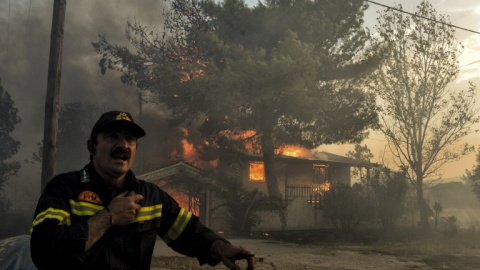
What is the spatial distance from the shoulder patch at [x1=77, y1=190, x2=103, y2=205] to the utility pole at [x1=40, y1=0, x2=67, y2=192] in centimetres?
830

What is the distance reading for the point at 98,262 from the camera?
7.13 ft

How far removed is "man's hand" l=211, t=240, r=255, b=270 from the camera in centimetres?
234

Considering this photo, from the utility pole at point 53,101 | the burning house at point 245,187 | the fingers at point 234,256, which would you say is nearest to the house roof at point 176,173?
the burning house at point 245,187

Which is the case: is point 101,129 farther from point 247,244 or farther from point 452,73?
point 452,73

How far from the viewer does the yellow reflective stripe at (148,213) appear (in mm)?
2375

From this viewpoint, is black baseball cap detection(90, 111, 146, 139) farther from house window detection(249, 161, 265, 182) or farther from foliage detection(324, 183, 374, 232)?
house window detection(249, 161, 265, 182)

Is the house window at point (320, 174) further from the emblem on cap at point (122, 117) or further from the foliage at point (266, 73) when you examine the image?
the emblem on cap at point (122, 117)


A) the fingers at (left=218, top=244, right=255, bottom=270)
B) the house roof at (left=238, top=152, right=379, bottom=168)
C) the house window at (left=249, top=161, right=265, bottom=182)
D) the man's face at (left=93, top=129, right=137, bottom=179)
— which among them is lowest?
the fingers at (left=218, top=244, right=255, bottom=270)

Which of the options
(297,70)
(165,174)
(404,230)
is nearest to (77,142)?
(165,174)

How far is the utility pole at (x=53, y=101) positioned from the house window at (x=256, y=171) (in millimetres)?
21753

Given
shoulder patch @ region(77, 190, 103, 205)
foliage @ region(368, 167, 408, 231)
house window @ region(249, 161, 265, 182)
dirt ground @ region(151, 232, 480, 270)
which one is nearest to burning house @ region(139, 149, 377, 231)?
house window @ region(249, 161, 265, 182)

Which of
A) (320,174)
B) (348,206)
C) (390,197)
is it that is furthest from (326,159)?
(348,206)

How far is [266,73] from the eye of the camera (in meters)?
21.1

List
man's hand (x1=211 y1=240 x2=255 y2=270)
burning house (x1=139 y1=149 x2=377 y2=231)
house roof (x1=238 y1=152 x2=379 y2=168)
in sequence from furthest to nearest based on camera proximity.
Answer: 1. house roof (x1=238 y1=152 x2=379 y2=168)
2. burning house (x1=139 y1=149 x2=377 y2=231)
3. man's hand (x1=211 y1=240 x2=255 y2=270)
